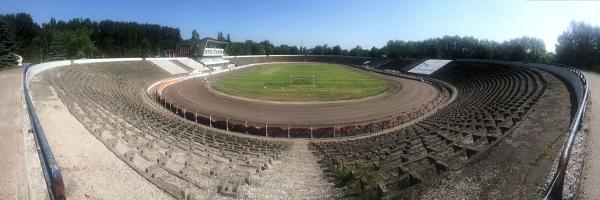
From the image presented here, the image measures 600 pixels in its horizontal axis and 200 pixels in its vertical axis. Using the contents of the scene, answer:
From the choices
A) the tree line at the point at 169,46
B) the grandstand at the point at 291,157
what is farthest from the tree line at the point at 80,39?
the grandstand at the point at 291,157

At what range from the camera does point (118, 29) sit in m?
159

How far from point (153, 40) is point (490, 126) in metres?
166

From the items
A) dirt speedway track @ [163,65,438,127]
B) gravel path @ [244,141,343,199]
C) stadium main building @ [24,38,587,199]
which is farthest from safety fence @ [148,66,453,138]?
gravel path @ [244,141,343,199]

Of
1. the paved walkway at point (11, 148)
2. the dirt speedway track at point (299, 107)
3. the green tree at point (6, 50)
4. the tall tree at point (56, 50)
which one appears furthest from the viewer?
the tall tree at point (56, 50)

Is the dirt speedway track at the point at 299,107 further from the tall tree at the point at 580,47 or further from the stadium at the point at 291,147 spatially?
the tall tree at the point at 580,47

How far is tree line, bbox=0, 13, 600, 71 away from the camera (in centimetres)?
7231

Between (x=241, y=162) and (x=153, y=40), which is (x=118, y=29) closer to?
A: (x=153, y=40)

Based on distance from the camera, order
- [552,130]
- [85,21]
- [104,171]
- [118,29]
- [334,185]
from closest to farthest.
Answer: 1. [104,171]
2. [334,185]
3. [552,130]
4. [118,29]
5. [85,21]

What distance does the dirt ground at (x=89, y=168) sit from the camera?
982 centimetres

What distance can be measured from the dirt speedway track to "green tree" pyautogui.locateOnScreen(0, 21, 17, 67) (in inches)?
912

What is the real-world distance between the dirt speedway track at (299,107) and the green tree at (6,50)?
2316cm

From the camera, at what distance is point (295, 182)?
13555 mm

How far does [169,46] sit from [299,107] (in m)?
127

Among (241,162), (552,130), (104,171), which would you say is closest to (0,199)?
(104,171)
